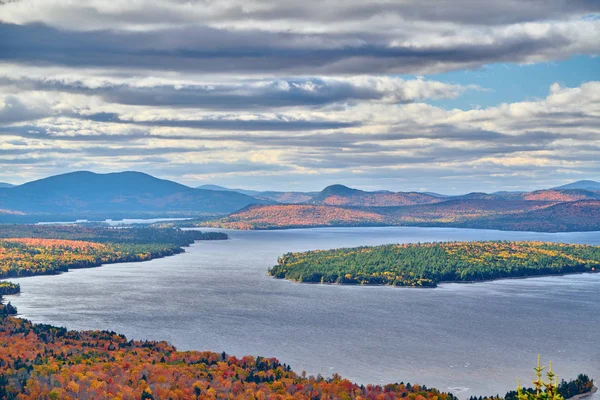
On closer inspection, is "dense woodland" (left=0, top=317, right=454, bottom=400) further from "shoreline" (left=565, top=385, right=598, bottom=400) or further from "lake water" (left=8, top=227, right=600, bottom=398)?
"shoreline" (left=565, top=385, right=598, bottom=400)

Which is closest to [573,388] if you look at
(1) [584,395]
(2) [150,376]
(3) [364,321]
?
(1) [584,395]

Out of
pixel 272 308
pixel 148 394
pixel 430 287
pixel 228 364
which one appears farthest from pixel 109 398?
pixel 430 287

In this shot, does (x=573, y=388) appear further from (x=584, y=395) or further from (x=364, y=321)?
(x=364, y=321)

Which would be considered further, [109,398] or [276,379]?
[276,379]

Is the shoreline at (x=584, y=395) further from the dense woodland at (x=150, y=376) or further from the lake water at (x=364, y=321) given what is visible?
the dense woodland at (x=150, y=376)

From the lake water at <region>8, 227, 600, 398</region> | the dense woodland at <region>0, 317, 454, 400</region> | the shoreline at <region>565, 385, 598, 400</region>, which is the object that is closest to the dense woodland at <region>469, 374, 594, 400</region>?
the shoreline at <region>565, 385, 598, 400</region>

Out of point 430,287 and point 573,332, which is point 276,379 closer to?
point 573,332

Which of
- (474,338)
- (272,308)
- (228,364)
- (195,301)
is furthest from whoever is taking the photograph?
(195,301)
